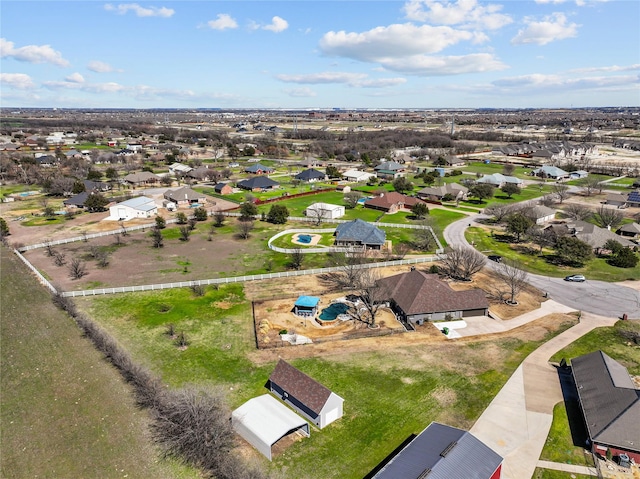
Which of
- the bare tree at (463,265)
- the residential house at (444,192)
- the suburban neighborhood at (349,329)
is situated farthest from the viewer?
the residential house at (444,192)

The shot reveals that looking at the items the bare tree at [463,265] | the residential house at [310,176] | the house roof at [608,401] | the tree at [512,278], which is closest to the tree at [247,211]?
the bare tree at [463,265]

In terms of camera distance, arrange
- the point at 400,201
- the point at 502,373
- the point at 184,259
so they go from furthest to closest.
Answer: the point at 400,201
the point at 184,259
the point at 502,373

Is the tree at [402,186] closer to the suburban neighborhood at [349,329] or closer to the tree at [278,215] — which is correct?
the suburban neighborhood at [349,329]

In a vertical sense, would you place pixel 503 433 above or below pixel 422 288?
A: below

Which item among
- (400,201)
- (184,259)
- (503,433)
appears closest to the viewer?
(503,433)

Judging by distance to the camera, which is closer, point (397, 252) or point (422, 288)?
point (422, 288)

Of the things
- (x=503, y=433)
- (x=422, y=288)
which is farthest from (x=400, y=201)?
(x=503, y=433)

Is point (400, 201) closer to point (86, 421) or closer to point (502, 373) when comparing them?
point (502, 373)

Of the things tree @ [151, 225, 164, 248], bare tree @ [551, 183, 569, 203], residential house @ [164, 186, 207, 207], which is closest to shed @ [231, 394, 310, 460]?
tree @ [151, 225, 164, 248]
